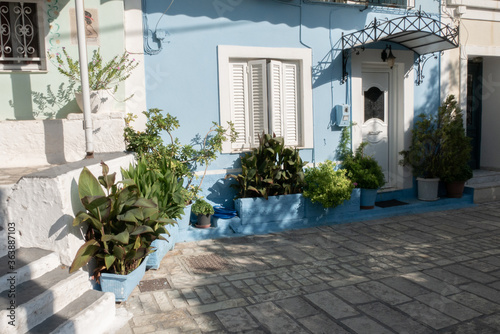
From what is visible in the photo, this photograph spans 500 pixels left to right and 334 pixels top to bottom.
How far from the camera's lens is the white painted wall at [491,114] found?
9.19 m

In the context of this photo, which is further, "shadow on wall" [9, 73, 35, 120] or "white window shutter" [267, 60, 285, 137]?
"white window shutter" [267, 60, 285, 137]

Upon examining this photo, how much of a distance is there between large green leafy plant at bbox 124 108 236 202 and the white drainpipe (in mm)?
674

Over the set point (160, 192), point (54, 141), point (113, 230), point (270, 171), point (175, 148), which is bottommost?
point (113, 230)

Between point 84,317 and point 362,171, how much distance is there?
519cm

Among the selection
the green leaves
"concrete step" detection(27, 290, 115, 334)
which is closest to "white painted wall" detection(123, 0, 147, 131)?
the green leaves

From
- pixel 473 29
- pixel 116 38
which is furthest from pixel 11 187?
pixel 473 29

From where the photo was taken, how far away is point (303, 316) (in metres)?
3.75

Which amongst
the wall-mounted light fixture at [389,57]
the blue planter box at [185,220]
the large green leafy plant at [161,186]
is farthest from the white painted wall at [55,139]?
the wall-mounted light fixture at [389,57]

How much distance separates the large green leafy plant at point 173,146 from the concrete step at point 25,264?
6.97ft

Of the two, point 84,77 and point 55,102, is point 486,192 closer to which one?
point 84,77

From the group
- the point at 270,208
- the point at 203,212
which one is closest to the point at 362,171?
the point at 270,208

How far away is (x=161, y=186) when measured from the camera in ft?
17.4

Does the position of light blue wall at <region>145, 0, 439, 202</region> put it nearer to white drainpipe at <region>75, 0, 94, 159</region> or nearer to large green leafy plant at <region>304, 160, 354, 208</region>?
large green leafy plant at <region>304, 160, 354, 208</region>

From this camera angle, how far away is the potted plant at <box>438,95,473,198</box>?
25.3 feet
